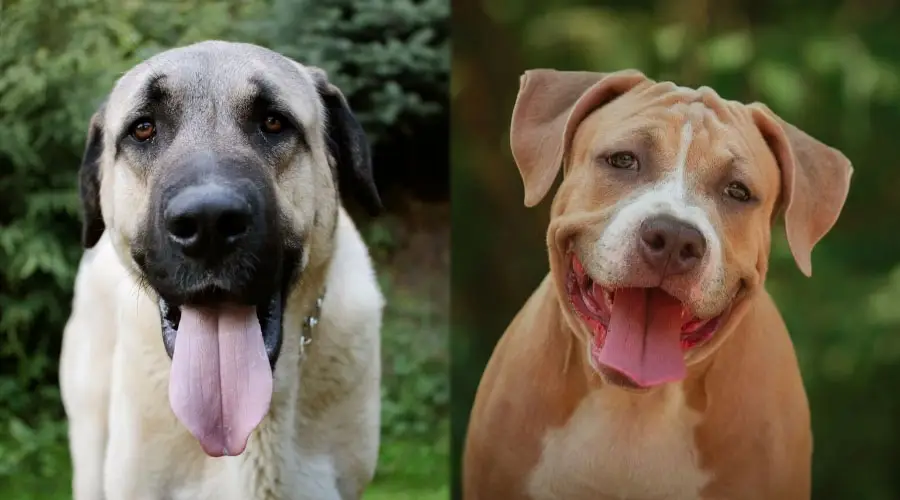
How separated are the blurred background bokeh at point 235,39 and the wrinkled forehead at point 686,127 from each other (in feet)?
1.93

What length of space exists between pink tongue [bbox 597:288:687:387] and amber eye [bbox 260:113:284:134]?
77 centimetres

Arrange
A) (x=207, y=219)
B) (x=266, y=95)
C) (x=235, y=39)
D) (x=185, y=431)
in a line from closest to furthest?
(x=207, y=219) < (x=266, y=95) < (x=185, y=431) < (x=235, y=39)

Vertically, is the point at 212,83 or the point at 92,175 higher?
the point at 212,83

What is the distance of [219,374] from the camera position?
200 cm

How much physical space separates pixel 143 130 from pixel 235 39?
1.40ft

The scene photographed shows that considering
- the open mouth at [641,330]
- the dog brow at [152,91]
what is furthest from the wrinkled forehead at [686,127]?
the dog brow at [152,91]

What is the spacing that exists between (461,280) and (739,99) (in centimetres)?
76

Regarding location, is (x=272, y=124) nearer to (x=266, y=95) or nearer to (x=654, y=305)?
(x=266, y=95)

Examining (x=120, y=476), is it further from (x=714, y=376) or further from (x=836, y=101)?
(x=836, y=101)

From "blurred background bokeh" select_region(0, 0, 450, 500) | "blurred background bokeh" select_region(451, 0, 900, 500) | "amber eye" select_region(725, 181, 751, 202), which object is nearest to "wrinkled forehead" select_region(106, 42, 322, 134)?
"blurred background bokeh" select_region(0, 0, 450, 500)

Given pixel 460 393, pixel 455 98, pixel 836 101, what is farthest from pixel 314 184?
pixel 836 101

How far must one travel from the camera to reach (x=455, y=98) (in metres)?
2.44

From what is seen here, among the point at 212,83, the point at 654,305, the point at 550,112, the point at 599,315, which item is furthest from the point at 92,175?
the point at 654,305

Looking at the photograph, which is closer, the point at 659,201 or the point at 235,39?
the point at 659,201
